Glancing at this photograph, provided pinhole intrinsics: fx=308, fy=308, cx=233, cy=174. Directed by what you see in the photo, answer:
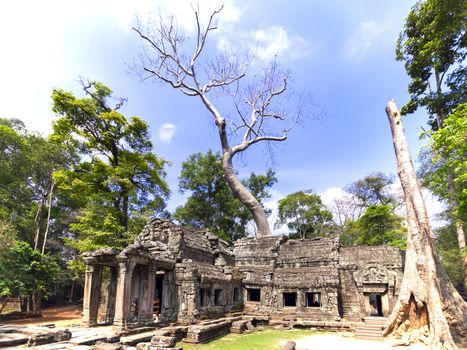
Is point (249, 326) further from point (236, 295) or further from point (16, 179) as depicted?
point (16, 179)

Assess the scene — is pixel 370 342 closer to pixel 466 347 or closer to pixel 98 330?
pixel 466 347

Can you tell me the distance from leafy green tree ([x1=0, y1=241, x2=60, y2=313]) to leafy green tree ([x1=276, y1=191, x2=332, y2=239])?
25.9 m

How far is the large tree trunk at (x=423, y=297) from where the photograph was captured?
34.6 ft

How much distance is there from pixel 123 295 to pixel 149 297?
170 centimetres

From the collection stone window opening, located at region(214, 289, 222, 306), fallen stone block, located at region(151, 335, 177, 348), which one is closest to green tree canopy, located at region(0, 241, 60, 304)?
fallen stone block, located at region(151, 335, 177, 348)

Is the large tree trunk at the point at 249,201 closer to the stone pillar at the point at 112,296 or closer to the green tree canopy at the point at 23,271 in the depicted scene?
the stone pillar at the point at 112,296

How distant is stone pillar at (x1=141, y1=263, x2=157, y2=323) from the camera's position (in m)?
13.6

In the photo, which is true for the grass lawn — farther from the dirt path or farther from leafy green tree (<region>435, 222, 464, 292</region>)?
leafy green tree (<region>435, 222, 464, 292</region>)

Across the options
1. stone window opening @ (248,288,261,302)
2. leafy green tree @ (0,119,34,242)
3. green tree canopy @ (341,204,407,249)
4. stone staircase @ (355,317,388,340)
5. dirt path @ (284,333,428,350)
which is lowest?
dirt path @ (284,333,428,350)

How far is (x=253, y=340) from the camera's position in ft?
44.0

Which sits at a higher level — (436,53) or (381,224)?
(436,53)

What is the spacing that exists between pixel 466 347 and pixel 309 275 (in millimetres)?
8309

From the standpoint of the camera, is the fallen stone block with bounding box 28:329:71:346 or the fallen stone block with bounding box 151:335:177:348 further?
the fallen stone block with bounding box 151:335:177:348

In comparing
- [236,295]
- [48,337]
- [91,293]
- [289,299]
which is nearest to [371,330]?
[289,299]
